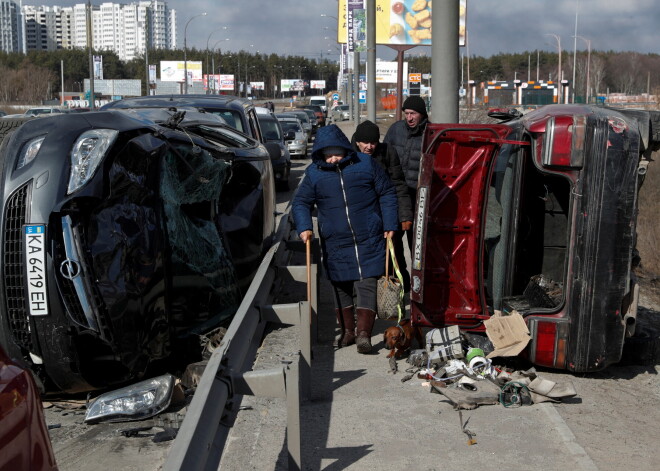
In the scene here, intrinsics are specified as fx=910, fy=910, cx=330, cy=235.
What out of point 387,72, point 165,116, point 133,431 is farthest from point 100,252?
point 387,72

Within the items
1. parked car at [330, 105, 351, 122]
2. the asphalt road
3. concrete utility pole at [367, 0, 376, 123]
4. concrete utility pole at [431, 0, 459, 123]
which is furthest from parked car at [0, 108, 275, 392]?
parked car at [330, 105, 351, 122]

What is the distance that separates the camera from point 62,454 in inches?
198

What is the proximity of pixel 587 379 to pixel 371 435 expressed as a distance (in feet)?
6.63

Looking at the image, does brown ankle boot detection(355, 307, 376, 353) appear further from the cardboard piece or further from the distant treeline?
the distant treeline

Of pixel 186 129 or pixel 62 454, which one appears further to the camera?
pixel 186 129

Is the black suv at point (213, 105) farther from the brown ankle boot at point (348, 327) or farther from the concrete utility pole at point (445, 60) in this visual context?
the brown ankle boot at point (348, 327)

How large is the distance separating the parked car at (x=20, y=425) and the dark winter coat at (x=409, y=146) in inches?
249

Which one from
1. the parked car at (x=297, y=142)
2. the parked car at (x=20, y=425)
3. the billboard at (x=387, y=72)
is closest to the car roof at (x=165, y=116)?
the parked car at (x=20, y=425)

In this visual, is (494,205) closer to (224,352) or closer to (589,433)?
(589,433)

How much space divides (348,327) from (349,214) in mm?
968

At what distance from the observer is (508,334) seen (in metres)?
6.54

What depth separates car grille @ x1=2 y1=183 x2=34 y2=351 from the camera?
5.25 m

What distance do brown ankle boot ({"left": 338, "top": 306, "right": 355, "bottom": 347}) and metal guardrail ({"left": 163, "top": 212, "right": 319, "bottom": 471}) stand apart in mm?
936

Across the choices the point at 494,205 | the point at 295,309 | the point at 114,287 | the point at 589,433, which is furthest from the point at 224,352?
the point at 494,205
